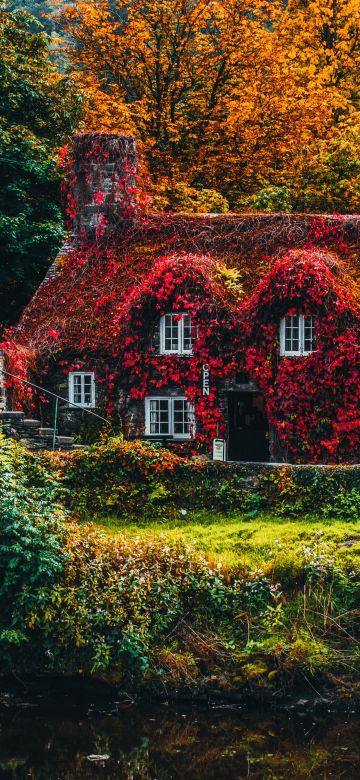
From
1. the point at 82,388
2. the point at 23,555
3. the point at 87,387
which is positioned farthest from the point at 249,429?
the point at 23,555

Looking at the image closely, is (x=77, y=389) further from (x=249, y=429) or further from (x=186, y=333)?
(x=249, y=429)

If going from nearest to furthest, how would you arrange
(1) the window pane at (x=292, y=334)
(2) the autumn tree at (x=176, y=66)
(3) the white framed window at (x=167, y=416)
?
1. (1) the window pane at (x=292, y=334)
2. (3) the white framed window at (x=167, y=416)
3. (2) the autumn tree at (x=176, y=66)

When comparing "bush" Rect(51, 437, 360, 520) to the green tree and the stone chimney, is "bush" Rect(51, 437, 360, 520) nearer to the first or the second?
the stone chimney

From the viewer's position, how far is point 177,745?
20.5 meters

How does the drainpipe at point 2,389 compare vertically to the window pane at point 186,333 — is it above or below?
below

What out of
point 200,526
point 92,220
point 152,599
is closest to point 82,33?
point 92,220

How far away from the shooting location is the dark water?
64.1ft

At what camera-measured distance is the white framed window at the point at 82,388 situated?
32.1 metres

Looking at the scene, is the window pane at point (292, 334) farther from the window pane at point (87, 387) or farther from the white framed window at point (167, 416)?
the window pane at point (87, 387)

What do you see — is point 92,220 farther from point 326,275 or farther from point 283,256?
point 326,275

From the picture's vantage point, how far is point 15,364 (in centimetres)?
3095

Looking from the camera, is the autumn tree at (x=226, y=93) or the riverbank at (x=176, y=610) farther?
the autumn tree at (x=226, y=93)

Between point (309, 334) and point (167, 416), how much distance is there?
4650mm

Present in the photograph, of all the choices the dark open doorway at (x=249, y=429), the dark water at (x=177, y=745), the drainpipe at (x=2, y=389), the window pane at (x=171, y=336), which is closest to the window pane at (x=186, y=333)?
the window pane at (x=171, y=336)
